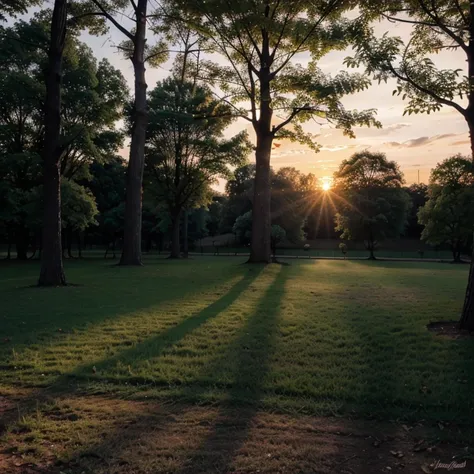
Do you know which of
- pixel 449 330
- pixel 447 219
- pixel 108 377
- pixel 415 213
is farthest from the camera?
pixel 415 213

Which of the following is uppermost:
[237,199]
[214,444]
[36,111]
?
[36,111]

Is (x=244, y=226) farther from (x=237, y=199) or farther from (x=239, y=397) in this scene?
(x=239, y=397)

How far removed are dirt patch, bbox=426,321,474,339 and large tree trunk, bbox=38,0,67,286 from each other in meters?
11.1

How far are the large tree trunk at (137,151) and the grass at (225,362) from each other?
11850mm

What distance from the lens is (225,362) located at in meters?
5.56

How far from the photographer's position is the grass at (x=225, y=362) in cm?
414

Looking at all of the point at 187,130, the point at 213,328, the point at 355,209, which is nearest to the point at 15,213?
the point at 187,130

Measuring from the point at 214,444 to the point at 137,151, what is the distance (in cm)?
1948

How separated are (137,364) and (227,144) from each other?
28828 mm

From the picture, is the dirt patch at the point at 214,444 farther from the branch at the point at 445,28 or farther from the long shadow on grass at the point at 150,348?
the branch at the point at 445,28

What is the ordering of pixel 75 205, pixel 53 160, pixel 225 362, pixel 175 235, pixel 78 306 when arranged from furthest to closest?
pixel 175 235 < pixel 75 205 < pixel 53 160 < pixel 78 306 < pixel 225 362

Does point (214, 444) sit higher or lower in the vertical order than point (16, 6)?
lower

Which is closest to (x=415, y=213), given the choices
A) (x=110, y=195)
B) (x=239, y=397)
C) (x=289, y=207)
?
(x=289, y=207)

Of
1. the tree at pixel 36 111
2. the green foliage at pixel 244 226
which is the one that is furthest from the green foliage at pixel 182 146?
the green foliage at pixel 244 226
